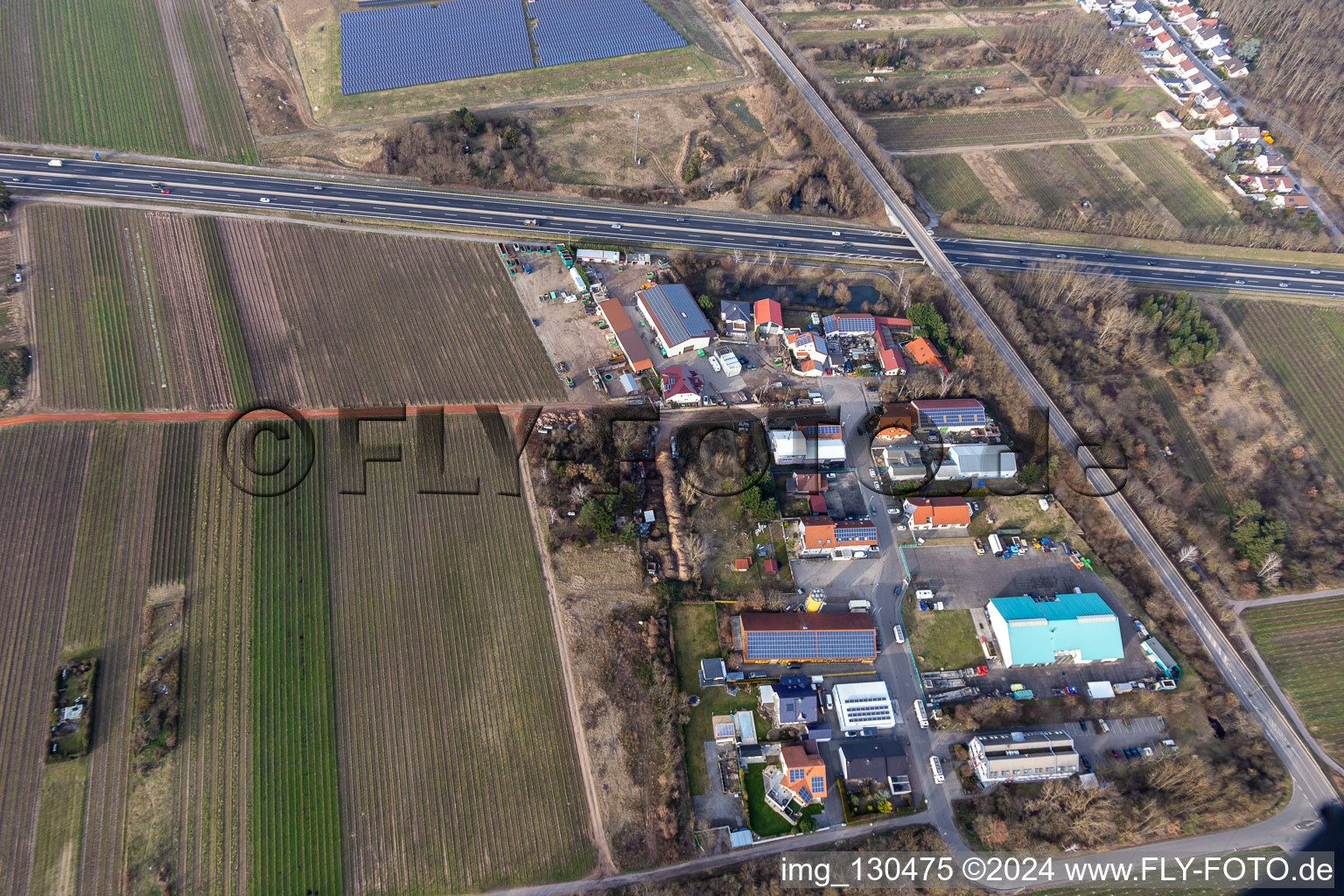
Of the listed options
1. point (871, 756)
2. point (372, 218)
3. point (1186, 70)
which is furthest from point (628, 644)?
point (1186, 70)

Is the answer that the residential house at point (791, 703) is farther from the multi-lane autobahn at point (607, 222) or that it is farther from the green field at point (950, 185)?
the green field at point (950, 185)

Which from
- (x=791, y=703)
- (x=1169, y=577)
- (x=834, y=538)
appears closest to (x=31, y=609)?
(x=791, y=703)

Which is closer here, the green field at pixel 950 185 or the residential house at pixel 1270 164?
the green field at pixel 950 185

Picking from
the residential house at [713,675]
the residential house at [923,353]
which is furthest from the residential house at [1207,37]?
the residential house at [713,675]

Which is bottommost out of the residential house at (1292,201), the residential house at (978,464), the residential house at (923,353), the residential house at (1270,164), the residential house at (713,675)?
the residential house at (713,675)

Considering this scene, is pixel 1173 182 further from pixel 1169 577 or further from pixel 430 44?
pixel 430 44

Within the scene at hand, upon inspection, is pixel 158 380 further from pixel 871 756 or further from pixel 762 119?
pixel 762 119
